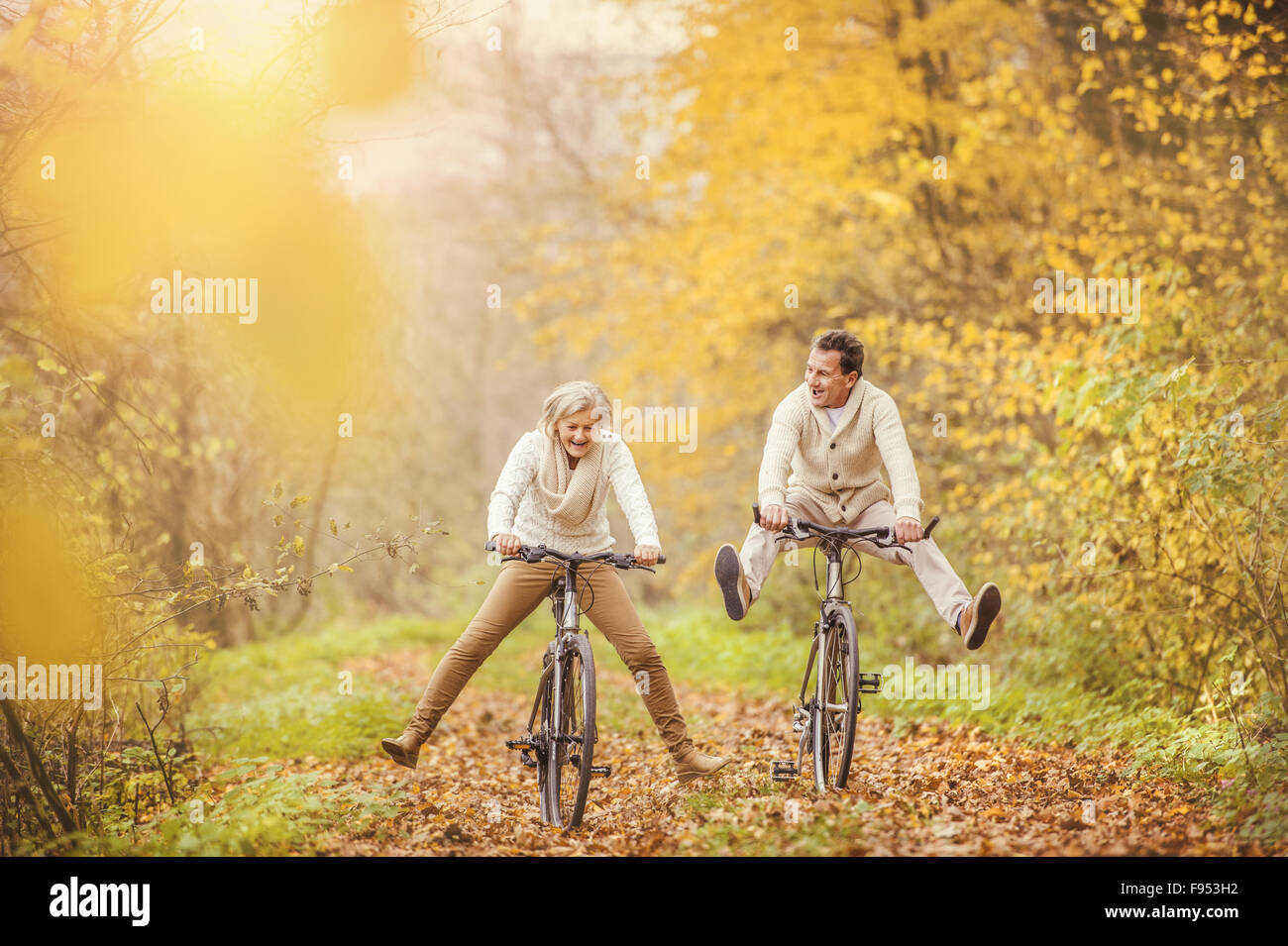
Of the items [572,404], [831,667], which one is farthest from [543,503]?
[831,667]

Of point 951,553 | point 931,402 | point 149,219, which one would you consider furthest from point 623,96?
point 149,219

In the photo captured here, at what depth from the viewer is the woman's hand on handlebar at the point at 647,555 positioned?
18.0 feet

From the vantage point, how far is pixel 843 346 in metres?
5.80

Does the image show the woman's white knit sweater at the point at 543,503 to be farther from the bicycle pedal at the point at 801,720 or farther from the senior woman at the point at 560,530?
the bicycle pedal at the point at 801,720

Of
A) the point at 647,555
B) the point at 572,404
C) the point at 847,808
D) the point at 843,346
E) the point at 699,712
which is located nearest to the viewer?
the point at 847,808

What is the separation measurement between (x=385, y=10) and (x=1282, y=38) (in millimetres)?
6090

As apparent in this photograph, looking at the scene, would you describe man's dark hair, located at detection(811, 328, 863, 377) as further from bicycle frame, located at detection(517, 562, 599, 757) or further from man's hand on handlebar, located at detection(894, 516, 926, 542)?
bicycle frame, located at detection(517, 562, 599, 757)

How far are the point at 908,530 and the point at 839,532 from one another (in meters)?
0.33

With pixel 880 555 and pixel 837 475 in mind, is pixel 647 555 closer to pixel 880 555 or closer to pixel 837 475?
pixel 837 475

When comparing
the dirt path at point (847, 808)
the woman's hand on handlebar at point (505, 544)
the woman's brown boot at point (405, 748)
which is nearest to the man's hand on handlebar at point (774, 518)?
the woman's hand on handlebar at point (505, 544)

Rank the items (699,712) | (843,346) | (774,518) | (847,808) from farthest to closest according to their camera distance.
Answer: (699,712), (843,346), (774,518), (847,808)

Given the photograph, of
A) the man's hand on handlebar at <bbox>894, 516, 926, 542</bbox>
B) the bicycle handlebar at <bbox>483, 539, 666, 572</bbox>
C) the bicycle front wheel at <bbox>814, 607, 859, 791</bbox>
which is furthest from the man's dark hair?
the bicycle handlebar at <bbox>483, 539, 666, 572</bbox>

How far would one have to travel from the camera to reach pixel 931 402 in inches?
461

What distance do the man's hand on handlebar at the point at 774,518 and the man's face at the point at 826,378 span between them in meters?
0.64
